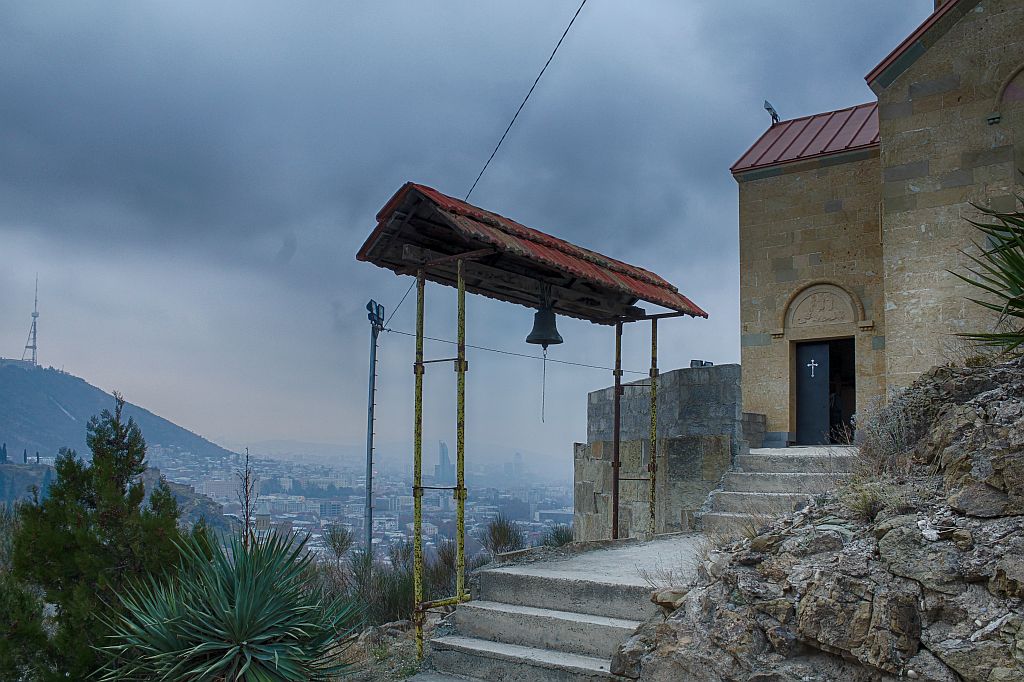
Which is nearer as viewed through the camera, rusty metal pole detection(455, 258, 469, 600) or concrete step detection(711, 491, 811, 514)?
rusty metal pole detection(455, 258, 469, 600)

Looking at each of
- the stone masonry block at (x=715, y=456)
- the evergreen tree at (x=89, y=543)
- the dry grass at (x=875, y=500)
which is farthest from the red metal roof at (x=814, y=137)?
the evergreen tree at (x=89, y=543)

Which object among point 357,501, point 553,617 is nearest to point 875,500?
point 553,617

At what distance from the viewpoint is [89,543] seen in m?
7.15

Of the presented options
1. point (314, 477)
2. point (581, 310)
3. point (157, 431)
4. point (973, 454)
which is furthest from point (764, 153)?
point (157, 431)

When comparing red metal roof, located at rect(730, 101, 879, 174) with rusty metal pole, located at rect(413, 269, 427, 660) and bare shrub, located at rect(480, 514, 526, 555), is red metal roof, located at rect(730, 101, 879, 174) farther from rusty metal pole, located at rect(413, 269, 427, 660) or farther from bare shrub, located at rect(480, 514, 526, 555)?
rusty metal pole, located at rect(413, 269, 427, 660)

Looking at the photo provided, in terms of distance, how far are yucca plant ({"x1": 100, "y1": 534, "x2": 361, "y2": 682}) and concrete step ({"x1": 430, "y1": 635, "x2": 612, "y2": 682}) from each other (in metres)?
0.82

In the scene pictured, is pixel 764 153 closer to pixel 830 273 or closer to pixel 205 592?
pixel 830 273

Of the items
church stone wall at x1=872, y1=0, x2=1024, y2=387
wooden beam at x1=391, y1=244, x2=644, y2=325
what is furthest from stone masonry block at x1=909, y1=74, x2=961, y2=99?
wooden beam at x1=391, y1=244, x2=644, y2=325

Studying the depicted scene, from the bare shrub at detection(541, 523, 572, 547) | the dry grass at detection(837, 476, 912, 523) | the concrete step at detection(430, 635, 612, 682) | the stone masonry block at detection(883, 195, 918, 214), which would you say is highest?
the stone masonry block at detection(883, 195, 918, 214)

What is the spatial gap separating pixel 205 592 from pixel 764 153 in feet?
41.5

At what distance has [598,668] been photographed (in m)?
5.74

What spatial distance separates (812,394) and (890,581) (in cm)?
1007

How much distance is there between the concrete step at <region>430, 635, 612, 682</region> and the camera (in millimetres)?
5809

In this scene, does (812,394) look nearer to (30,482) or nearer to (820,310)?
(820,310)
